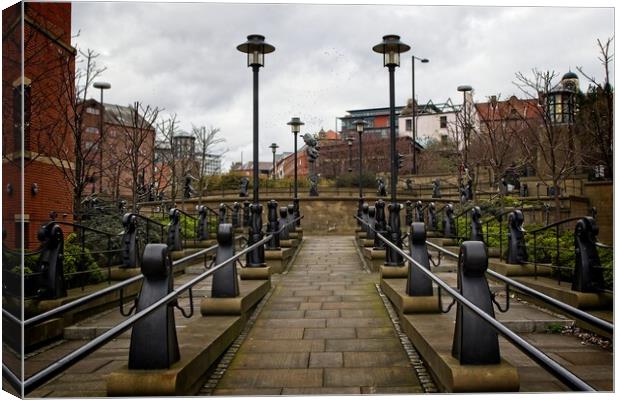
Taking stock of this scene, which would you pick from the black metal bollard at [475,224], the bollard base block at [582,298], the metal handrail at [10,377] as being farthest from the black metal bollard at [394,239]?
the metal handrail at [10,377]

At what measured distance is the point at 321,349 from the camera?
467 cm

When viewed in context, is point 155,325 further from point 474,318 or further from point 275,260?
point 275,260

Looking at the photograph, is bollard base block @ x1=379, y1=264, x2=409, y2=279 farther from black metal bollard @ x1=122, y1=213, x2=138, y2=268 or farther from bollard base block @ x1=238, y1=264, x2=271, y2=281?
black metal bollard @ x1=122, y1=213, x2=138, y2=268

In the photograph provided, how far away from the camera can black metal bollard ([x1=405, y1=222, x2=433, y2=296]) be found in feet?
17.8

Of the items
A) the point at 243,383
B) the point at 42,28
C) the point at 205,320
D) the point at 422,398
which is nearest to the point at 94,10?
the point at 42,28

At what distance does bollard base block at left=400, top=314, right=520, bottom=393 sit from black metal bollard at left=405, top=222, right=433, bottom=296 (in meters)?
1.10

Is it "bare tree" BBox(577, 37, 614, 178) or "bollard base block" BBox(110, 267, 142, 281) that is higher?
"bare tree" BBox(577, 37, 614, 178)

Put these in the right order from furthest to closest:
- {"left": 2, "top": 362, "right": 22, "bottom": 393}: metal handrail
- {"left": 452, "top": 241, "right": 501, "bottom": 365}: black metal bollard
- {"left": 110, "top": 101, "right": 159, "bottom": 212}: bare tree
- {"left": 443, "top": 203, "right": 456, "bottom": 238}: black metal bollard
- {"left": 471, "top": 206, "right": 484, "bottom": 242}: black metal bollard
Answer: {"left": 110, "top": 101, "right": 159, "bottom": 212}: bare tree < {"left": 443, "top": 203, "right": 456, "bottom": 238}: black metal bollard < {"left": 471, "top": 206, "right": 484, "bottom": 242}: black metal bollard < {"left": 452, "top": 241, "right": 501, "bottom": 365}: black metal bollard < {"left": 2, "top": 362, "right": 22, "bottom": 393}: metal handrail

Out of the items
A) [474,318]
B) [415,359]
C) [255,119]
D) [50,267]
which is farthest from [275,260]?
[474,318]

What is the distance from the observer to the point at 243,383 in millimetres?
3805

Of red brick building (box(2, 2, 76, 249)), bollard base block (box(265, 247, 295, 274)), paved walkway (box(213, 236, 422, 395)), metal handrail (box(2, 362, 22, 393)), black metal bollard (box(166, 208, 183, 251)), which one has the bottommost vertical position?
paved walkway (box(213, 236, 422, 395))

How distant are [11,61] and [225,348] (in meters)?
2.76

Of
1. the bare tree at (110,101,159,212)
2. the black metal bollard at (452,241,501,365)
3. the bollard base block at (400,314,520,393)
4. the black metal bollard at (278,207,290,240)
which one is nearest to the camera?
the bollard base block at (400,314,520,393)

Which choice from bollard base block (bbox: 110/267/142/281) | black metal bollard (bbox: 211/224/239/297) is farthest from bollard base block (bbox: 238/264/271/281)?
black metal bollard (bbox: 211/224/239/297)
